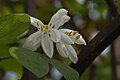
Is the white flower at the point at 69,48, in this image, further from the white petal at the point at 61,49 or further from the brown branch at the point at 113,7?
the brown branch at the point at 113,7

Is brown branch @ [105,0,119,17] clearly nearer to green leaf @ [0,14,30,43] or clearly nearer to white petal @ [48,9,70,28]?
white petal @ [48,9,70,28]

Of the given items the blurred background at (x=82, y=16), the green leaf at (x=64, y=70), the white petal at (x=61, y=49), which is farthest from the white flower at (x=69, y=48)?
the blurred background at (x=82, y=16)

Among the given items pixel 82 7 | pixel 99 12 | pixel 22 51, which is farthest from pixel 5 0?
pixel 22 51

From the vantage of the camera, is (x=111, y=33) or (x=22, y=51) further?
(x=111, y=33)

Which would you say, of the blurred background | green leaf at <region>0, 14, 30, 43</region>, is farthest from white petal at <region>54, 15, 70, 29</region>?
the blurred background

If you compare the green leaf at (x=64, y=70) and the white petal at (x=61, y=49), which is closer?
the green leaf at (x=64, y=70)

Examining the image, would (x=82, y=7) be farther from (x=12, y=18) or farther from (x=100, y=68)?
(x=12, y=18)

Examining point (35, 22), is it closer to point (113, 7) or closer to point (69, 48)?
point (69, 48)

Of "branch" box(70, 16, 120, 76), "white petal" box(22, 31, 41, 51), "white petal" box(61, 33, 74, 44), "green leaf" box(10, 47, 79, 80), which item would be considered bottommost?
"branch" box(70, 16, 120, 76)
